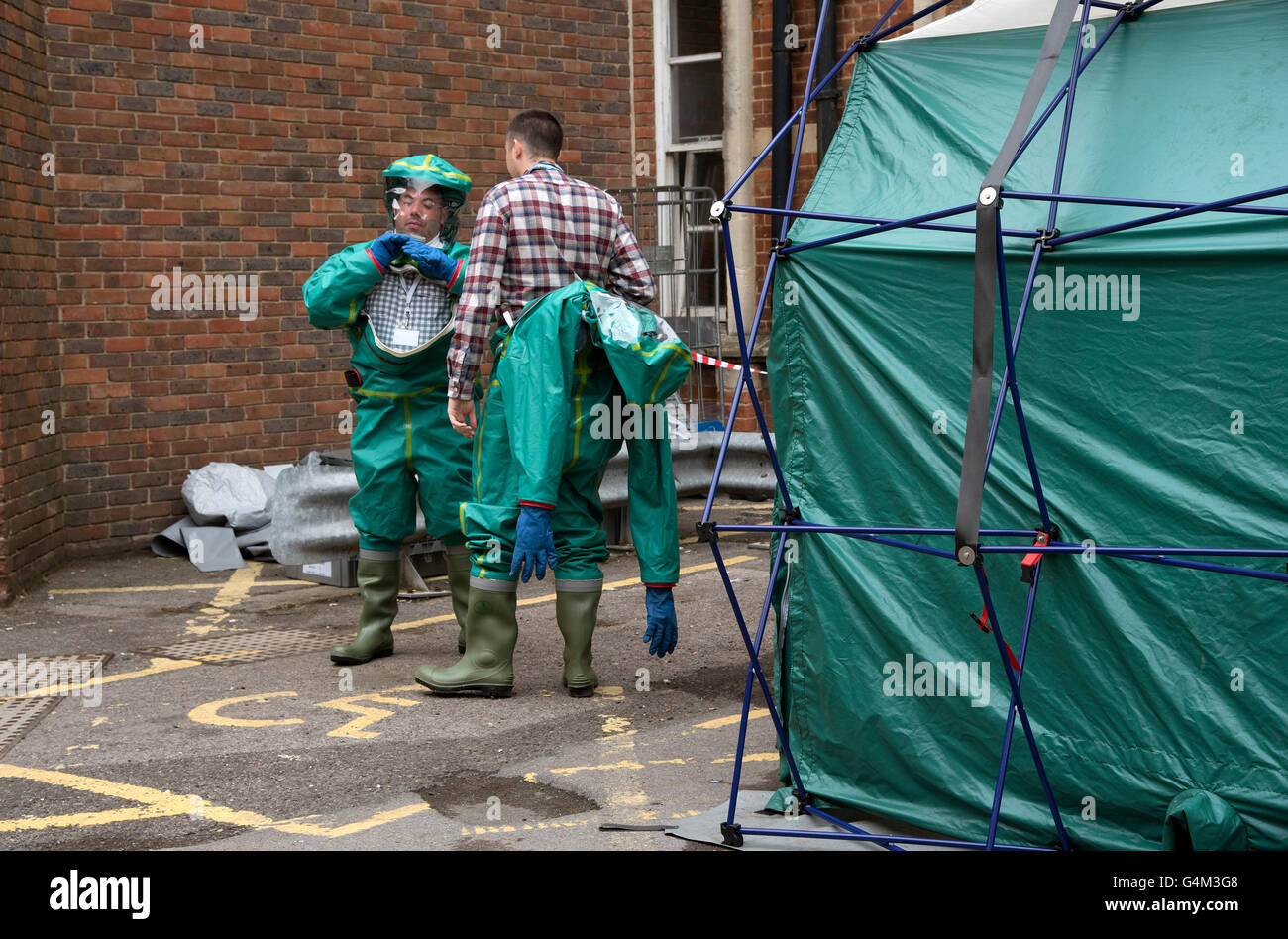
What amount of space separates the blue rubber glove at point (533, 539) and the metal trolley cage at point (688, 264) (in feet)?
16.8

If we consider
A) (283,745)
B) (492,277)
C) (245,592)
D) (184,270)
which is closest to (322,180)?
(184,270)

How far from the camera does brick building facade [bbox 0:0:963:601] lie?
8.34 meters

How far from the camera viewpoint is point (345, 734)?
5438 mm

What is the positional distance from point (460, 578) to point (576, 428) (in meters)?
1.21

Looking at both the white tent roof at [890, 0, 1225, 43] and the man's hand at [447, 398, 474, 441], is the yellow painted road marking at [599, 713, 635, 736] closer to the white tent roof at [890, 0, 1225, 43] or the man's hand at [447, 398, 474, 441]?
the man's hand at [447, 398, 474, 441]

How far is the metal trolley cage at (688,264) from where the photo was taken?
35.2ft

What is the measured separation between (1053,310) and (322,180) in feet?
22.5

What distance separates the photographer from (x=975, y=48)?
4566 mm

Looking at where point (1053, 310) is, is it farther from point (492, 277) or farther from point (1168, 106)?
point (492, 277)

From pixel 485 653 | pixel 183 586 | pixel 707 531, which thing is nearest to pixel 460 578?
pixel 485 653

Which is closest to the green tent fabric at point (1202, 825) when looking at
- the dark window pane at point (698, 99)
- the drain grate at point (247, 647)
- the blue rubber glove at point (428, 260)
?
the blue rubber glove at point (428, 260)

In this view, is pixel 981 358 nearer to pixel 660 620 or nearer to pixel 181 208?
pixel 660 620

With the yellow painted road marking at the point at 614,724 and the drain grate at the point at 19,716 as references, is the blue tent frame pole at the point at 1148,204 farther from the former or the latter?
the drain grate at the point at 19,716

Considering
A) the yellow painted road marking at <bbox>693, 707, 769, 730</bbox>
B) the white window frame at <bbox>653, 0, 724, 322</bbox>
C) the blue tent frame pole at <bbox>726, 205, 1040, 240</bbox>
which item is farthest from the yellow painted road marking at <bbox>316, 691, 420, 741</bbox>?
the white window frame at <bbox>653, 0, 724, 322</bbox>
